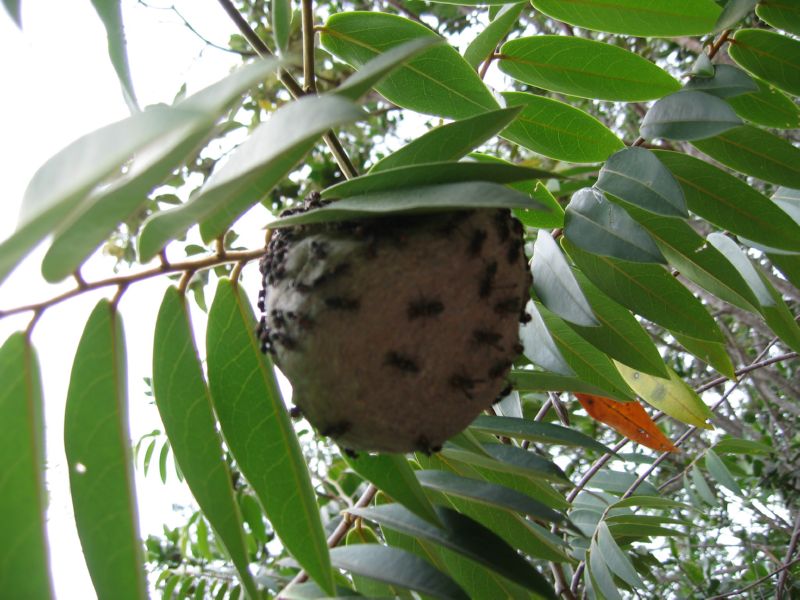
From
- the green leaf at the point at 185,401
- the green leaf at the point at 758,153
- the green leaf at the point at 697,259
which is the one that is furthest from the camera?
the green leaf at the point at 758,153

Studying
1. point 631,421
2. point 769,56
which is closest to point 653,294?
point 631,421

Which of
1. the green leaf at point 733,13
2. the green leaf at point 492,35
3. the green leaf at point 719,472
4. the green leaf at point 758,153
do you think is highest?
the green leaf at point 492,35

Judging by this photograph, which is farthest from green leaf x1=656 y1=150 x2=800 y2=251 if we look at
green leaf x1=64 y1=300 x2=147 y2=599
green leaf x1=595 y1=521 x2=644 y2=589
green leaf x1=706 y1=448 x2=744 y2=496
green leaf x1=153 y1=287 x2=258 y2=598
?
green leaf x1=706 y1=448 x2=744 y2=496

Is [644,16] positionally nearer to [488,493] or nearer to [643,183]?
[643,183]

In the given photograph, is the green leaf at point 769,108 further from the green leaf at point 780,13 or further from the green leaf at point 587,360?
the green leaf at point 587,360

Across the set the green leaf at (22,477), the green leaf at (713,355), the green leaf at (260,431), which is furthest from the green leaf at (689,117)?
the green leaf at (22,477)

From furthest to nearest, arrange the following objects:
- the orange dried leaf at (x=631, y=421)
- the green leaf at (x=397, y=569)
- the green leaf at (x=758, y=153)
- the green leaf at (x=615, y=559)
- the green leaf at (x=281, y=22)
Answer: the orange dried leaf at (x=631, y=421) → the green leaf at (x=615, y=559) → the green leaf at (x=758, y=153) → the green leaf at (x=281, y=22) → the green leaf at (x=397, y=569)

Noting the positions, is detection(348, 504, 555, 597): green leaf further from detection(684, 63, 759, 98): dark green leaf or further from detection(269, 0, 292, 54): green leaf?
detection(684, 63, 759, 98): dark green leaf
